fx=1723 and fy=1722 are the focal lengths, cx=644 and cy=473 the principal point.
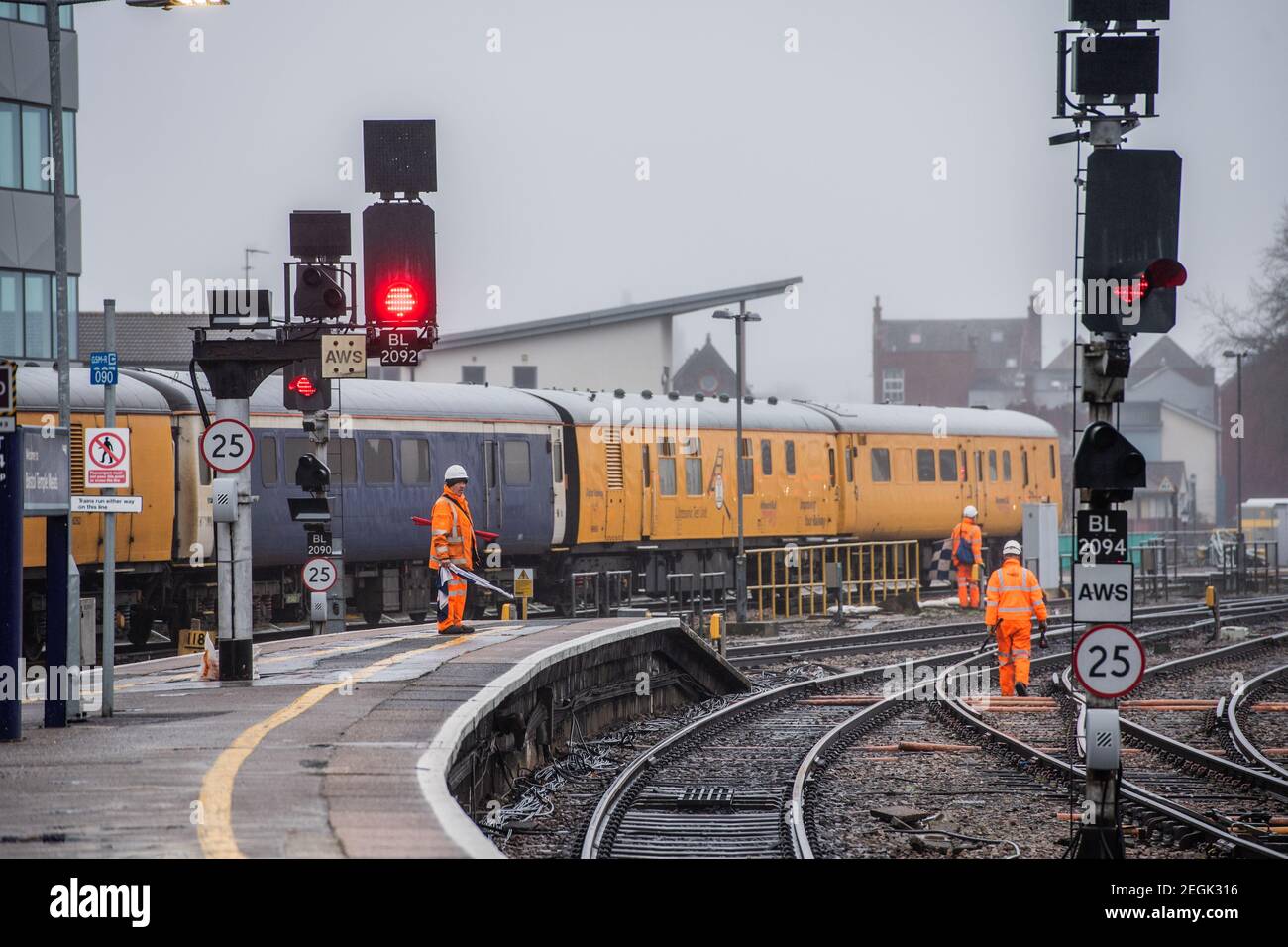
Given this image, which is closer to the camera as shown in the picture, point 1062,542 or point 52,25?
point 52,25

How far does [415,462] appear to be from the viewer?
27.5 metres

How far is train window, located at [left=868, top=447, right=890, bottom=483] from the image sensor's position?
38.1 metres

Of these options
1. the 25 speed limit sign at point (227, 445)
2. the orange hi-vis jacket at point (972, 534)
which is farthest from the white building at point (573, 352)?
the 25 speed limit sign at point (227, 445)

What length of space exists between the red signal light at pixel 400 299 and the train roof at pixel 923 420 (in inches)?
913

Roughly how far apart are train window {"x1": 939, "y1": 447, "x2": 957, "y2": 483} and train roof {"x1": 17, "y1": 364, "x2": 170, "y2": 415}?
69.3ft

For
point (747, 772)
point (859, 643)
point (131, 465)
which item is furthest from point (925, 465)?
point (747, 772)

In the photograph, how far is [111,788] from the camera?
10.1m

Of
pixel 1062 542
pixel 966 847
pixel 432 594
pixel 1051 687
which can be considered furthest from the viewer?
pixel 1062 542

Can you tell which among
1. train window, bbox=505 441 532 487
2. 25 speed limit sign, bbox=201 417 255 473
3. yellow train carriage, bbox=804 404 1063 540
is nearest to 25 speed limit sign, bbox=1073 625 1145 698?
25 speed limit sign, bbox=201 417 255 473

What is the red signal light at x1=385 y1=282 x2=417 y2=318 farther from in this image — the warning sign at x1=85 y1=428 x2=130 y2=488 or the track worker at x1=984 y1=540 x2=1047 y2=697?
the track worker at x1=984 y1=540 x2=1047 y2=697

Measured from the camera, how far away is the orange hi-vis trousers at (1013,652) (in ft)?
67.3
